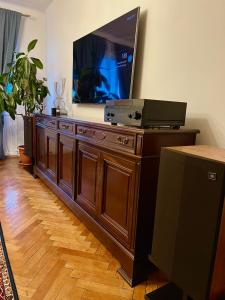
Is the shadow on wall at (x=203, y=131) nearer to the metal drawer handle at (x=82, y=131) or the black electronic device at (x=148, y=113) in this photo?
the black electronic device at (x=148, y=113)

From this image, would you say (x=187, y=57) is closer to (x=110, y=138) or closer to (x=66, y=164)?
(x=110, y=138)

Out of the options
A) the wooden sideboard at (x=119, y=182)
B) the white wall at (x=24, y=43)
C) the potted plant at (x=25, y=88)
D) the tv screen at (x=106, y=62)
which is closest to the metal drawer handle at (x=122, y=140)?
the wooden sideboard at (x=119, y=182)

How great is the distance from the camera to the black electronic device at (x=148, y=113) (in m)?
1.18

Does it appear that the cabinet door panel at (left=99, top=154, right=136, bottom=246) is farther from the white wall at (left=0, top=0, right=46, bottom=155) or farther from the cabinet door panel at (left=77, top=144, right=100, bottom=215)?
the white wall at (left=0, top=0, right=46, bottom=155)

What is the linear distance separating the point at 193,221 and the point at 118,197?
23.4 inches

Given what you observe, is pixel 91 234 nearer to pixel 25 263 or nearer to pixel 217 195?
pixel 25 263

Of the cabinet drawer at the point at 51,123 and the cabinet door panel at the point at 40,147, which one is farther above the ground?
the cabinet drawer at the point at 51,123

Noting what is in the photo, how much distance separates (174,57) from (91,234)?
4.75 ft

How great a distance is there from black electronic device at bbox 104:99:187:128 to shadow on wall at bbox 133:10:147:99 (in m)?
0.49

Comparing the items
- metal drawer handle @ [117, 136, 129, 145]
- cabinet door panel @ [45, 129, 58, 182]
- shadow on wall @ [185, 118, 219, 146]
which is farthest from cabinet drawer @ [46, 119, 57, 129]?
shadow on wall @ [185, 118, 219, 146]

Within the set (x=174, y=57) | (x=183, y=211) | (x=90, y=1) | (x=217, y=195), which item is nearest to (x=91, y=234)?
(x=183, y=211)

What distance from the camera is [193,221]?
852 mm

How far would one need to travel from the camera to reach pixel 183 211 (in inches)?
35.0

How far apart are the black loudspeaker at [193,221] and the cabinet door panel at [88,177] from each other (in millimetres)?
701
